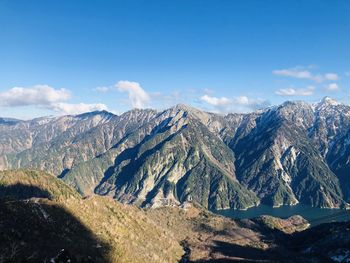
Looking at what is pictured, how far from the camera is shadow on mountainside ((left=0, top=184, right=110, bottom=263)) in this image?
122m

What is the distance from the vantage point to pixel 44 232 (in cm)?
14538

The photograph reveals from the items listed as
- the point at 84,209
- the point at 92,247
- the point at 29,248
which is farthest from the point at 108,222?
the point at 29,248

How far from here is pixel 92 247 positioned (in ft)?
500

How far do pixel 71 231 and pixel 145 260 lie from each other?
102 ft

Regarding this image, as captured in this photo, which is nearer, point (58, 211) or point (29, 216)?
point (29, 216)

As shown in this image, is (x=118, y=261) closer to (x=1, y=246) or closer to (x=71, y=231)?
(x=71, y=231)

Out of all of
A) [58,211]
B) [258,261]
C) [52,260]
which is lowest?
[258,261]

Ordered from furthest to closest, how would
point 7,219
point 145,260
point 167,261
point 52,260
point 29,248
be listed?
point 167,261 → point 145,260 → point 7,219 → point 29,248 → point 52,260

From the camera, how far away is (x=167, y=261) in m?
193

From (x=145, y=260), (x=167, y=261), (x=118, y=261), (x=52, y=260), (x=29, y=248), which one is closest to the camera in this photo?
(x=52, y=260)

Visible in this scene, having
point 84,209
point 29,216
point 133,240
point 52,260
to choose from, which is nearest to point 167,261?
point 133,240

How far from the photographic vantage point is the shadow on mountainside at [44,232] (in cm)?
12156

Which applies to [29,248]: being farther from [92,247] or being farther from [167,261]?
[167,261]

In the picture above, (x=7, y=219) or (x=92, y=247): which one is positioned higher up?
(x=7, y=219)
